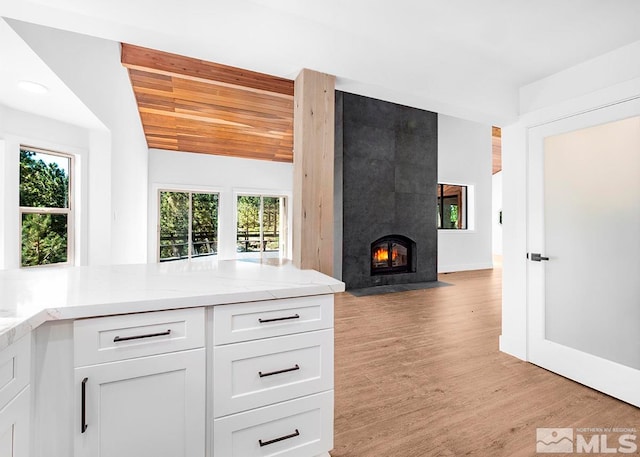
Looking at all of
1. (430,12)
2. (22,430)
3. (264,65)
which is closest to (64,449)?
(22,430)

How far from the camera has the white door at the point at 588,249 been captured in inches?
78.5

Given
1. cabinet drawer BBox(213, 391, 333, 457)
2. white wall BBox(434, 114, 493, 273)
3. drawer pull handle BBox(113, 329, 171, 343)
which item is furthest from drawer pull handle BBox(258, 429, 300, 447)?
white wall BBox(434, 114, 493, 273)

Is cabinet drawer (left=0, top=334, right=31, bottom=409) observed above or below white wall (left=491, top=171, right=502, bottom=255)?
below

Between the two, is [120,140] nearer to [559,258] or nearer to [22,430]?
[22,430]

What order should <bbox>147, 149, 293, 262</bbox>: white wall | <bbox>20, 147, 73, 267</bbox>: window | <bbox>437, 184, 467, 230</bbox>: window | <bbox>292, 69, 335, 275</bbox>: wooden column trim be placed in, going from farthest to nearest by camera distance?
<bbox>437, 184, 467, 230</bbox>: window, <bbox>147, 149, 293, 262</bbox>: white wall, <bbox>20, 147, 73, 267</bbox>: window, <bbox>292, 69, 335, 275</bbox>: wooden column trim

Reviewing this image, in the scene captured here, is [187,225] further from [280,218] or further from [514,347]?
[514,347]

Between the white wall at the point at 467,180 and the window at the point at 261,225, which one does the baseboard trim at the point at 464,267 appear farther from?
the window at the point at 261,225

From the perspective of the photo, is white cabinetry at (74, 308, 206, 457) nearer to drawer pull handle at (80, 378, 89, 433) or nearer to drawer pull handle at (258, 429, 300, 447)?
drawer pull handle at (80, 378, 89, 433)

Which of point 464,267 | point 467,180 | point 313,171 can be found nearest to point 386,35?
point 313,171

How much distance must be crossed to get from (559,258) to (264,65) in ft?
8.12

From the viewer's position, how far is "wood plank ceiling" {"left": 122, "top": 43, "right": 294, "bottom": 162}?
3348 mm

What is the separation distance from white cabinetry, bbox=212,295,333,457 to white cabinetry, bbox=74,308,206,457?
0.27ft

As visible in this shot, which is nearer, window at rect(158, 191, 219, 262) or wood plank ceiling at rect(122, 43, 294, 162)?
wood plank ceiling at rect(122, 43, 294, 162)

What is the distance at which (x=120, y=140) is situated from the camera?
3.48 meters
